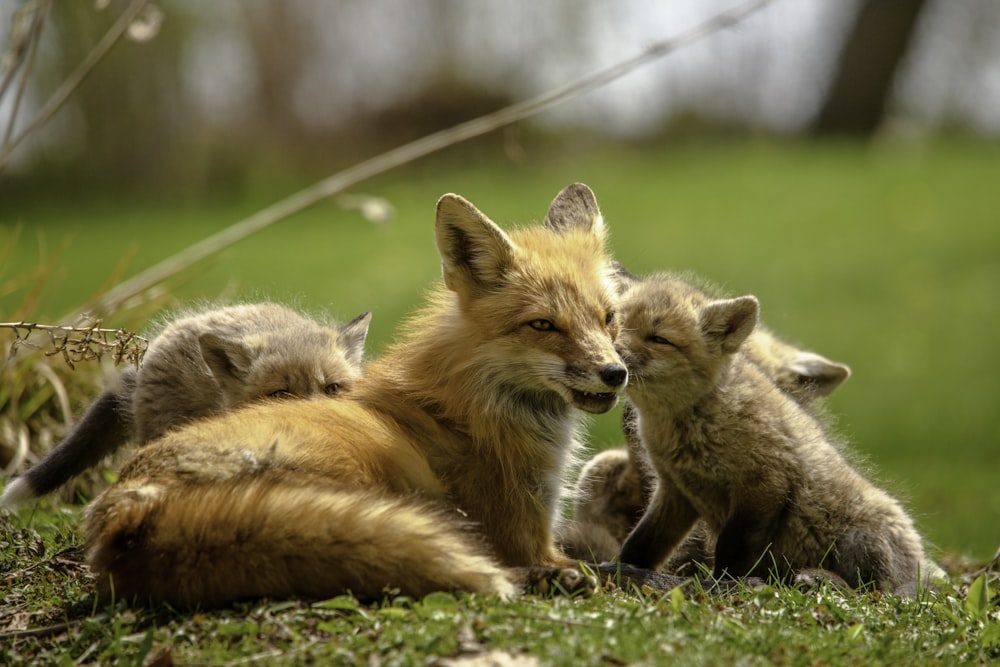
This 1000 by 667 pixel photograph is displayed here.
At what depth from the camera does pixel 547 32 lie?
2839 cm

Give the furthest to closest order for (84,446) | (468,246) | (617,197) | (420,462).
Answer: (617,197), (84,446), (468,246), (420,462)

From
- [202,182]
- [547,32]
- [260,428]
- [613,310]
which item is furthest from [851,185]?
[260,428]

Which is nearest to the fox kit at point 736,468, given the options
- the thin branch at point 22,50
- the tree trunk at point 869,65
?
the thin branch at point 22,50

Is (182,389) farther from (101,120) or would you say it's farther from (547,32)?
(547,32)

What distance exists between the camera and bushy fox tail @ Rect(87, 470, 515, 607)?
419cm

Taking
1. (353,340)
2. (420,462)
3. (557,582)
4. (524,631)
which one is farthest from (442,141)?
(524,631)

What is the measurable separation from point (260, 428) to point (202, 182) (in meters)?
23.4

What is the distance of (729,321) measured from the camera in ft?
20.4

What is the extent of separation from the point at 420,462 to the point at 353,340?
2.44 metres

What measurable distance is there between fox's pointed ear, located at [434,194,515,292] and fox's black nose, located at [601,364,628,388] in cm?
A: 81

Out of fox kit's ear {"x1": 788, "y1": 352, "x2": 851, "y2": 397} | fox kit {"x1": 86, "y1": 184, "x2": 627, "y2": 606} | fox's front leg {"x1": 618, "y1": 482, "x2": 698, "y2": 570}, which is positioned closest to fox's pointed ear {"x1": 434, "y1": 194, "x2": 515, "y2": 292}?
fox kit {"x1": 86, "y1": 184, "x2": 627, "y2": 606}

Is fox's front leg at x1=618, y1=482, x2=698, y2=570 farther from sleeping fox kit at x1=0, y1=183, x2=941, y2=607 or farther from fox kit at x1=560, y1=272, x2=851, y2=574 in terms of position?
fox kit at x1=560, y1=272, x2=851, y2=574

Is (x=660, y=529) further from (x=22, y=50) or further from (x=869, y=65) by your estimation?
(x=869, y=65)

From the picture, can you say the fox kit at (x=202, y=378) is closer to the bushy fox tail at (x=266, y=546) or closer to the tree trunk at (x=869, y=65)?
the bushy fox tail at (x=266, y=546)
